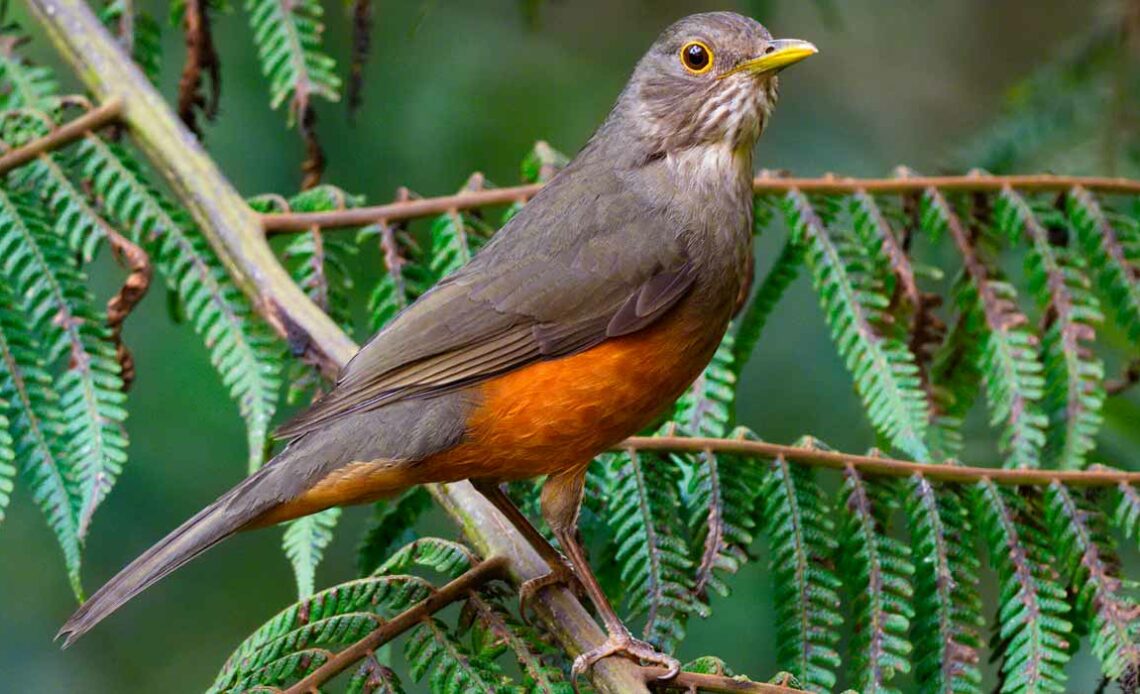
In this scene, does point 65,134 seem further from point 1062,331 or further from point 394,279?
point 1062,331

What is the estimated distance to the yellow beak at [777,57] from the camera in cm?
346

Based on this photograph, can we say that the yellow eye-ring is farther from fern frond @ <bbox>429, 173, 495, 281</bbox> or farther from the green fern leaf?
the green fern leaf

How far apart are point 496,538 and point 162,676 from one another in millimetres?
3353

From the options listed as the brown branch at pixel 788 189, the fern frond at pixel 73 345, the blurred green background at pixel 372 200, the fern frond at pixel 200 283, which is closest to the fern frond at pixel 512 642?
the fern frond at pixel 200 283

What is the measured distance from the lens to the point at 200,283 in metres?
3.68

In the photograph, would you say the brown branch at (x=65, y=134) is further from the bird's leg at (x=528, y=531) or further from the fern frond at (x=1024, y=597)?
the fern frond at (x=1024, y=597)

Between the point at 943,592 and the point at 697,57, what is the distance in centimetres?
151

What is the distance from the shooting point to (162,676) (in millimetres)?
6031

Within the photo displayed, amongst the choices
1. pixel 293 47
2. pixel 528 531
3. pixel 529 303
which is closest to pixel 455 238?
Answer: pixel 529 303

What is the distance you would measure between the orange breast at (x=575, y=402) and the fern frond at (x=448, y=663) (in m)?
0.47

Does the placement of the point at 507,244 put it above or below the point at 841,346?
above

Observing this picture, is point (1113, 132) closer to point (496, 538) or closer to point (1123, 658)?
point (1123, 658)

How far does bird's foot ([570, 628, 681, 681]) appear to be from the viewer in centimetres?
289

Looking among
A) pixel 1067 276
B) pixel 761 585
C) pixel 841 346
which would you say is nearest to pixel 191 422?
pixel 761 585
